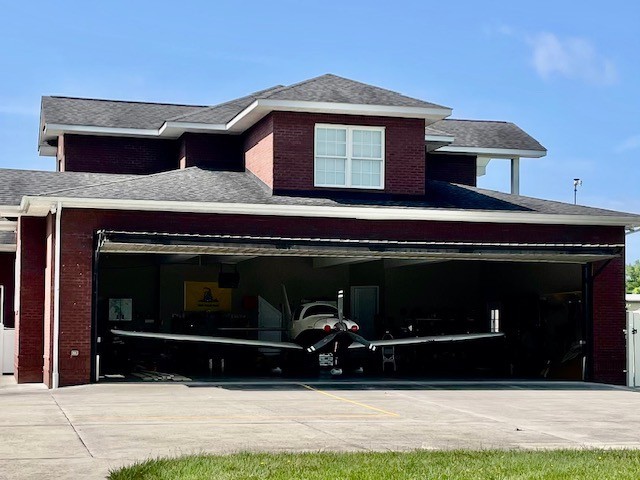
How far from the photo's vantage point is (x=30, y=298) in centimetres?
2652

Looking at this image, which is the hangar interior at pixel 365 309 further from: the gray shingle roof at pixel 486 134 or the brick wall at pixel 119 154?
the gray shingle roof at pixel 486 134

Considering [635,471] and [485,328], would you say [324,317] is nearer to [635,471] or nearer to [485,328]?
[485,328]

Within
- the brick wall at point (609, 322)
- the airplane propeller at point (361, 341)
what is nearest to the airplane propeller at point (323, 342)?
the airplane propeller at point (361, 341)

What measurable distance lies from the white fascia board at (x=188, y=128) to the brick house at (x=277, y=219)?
0.07m

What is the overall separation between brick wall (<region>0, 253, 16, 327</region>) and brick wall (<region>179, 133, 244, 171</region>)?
6363mm

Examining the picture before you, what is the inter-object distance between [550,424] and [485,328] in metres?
18.7

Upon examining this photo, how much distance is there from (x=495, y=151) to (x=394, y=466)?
25.3 m

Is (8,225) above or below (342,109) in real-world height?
below

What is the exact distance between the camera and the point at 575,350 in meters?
29.7

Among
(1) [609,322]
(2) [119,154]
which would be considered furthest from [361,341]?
(2) [119,154]

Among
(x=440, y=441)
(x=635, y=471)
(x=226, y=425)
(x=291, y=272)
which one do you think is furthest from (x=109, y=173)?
(x=635, y=471)

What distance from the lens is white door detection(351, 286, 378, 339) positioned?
3891 centimetres

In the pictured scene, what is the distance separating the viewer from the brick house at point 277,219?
23953 mm

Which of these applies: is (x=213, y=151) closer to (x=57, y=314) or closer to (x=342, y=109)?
(x=342, y=109)
